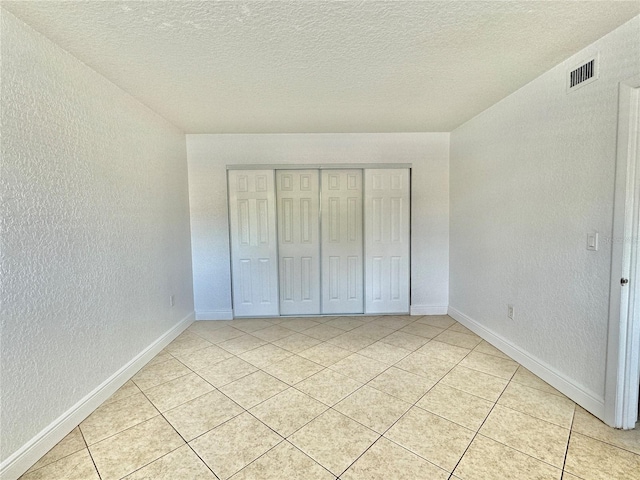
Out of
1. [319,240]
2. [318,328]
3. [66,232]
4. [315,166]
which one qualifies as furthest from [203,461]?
[315,166]

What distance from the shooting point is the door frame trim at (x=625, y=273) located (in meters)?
1.53

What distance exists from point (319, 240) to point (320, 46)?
2.24 meters

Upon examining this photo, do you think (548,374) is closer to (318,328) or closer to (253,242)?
(318,328)

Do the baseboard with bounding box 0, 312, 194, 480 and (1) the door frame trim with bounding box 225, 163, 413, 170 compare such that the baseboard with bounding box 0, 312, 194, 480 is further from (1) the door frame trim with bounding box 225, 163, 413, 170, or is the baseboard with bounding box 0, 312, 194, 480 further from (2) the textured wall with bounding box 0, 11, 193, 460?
(1) the door frame trim with bounding box 225, 163, 413, 170

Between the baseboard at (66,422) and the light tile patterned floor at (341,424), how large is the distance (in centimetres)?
4

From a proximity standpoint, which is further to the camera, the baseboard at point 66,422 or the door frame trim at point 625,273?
the door frame trim at point 625,273

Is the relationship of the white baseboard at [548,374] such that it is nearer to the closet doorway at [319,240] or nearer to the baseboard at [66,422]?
the closet doorway at [319,240]

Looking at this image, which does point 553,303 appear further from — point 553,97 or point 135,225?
point 135,225

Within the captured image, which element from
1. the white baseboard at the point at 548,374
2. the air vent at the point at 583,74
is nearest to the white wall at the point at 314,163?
the white baseboard at the point at 548,374

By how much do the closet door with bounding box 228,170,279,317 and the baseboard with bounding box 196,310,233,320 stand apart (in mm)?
87

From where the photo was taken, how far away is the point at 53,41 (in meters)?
1.62

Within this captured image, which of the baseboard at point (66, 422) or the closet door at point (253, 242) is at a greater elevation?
the closet door at point (253, 242)

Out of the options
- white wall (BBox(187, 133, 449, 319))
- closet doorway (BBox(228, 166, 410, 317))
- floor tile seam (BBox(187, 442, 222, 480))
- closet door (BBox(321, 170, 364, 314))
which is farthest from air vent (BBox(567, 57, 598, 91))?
floor tile seam (BBox(187, 442, 222, 480))

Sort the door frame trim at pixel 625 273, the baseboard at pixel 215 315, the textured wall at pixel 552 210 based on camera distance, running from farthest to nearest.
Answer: the baseboard at pixel 215 315 < the textured wall at pixel 552 210 < the door frame trim at pixel 625 273
